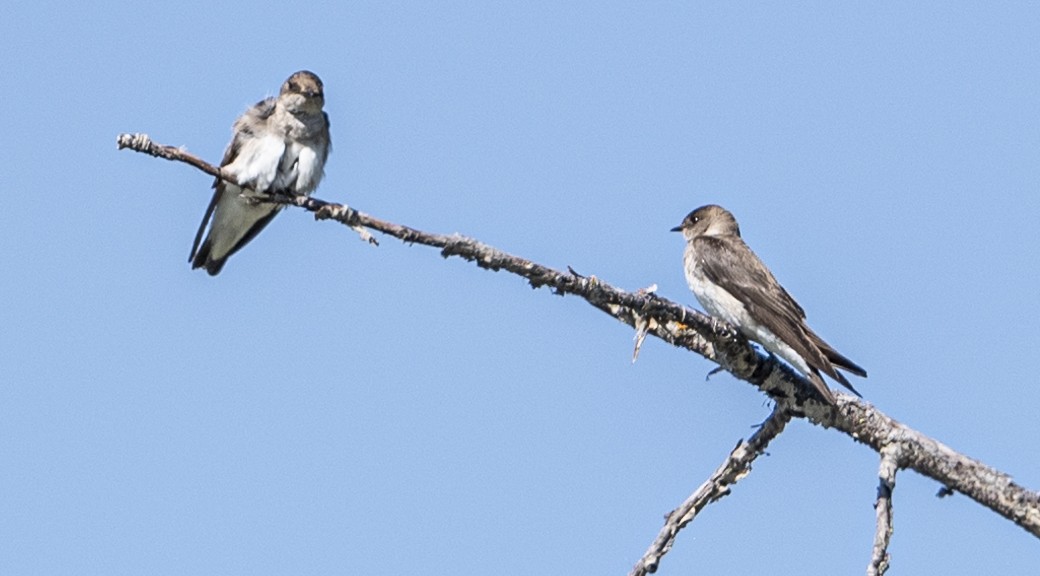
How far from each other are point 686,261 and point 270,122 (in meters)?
3.01

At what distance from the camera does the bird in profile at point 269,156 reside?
9.42 metres

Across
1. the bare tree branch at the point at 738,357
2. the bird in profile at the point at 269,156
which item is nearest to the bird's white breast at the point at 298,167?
the bird in profile at the point at 269,156

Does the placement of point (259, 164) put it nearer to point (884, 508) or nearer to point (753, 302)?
point (753, 302)

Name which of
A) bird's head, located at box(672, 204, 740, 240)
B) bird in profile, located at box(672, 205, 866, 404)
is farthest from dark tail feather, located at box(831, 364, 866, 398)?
Answer: bird's head, located at box(672, 204, 740, 240)

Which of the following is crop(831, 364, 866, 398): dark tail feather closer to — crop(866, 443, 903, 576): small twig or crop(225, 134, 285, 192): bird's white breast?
crop(866, 443, 903, 576): small twig

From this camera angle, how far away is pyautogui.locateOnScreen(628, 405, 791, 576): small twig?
4836 mm

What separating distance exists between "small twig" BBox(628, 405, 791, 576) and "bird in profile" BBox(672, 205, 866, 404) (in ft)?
2.63

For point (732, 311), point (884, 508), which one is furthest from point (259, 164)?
point (884, 508)

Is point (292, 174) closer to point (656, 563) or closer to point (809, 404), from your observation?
point (809, 404)

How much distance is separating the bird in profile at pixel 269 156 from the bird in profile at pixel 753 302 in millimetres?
2697

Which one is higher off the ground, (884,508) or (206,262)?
(206,262)

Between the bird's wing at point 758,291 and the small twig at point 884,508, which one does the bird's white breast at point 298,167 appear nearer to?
the bird's wing at point 758,291

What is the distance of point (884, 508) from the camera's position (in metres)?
4.71

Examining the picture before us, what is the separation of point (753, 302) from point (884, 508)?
12.4ft
